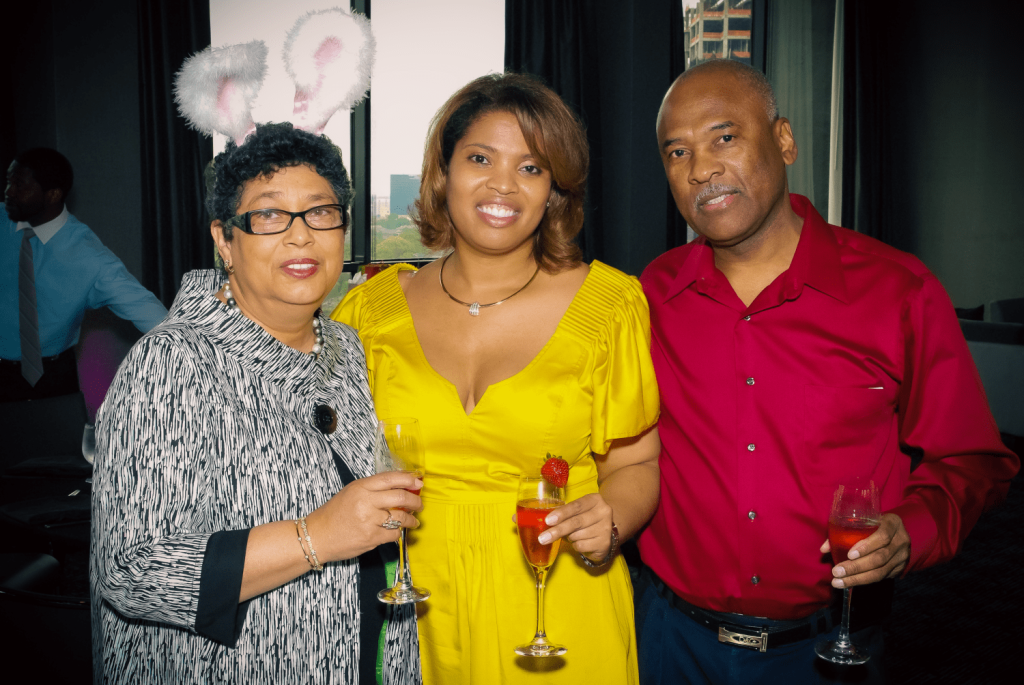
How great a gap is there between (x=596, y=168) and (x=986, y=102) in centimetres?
491

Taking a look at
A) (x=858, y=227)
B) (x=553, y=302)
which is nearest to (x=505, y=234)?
(x=553, y=302)

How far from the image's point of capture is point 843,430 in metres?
1.54

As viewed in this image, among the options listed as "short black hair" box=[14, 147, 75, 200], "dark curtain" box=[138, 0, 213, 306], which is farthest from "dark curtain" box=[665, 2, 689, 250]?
"short black hair" box=[14, 147, 75, 200]

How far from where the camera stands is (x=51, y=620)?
1.61 m

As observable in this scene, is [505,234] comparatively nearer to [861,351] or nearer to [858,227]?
[861,351]

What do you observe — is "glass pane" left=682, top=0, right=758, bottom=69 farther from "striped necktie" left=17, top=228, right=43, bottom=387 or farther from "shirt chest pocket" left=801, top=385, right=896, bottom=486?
"shirt chest pocket" left=801, top=385, right=896, bottom=486

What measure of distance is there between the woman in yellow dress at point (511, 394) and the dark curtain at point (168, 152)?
12.7 feet

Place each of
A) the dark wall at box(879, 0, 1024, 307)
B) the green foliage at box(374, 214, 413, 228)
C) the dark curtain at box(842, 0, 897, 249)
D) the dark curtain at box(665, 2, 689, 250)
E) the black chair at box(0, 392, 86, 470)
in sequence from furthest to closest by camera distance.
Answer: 1. the dark curtain at box(842, 0, 897, 249)
2. the dark wall at box(879, 0, 1024, 307)
3. the dark curtain at box(665, 2, 689, 250)
4. the green foliage at box(374, 214, 413, 228)
5. the black chair at box(0, 392, 86, 470)

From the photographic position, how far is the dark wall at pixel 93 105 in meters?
4.93

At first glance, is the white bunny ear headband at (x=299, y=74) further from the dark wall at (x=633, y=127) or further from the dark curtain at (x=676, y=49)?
the dark curtain at (x=676, y=49)

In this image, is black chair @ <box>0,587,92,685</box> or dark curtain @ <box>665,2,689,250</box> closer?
black chair @ <box>0,587,92,685</box>

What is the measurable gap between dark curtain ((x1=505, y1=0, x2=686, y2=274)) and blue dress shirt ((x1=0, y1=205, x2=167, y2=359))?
349cm

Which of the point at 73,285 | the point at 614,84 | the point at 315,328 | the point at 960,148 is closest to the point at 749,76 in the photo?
the point at 315,328

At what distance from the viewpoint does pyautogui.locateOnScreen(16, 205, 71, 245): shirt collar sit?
3.95 m
